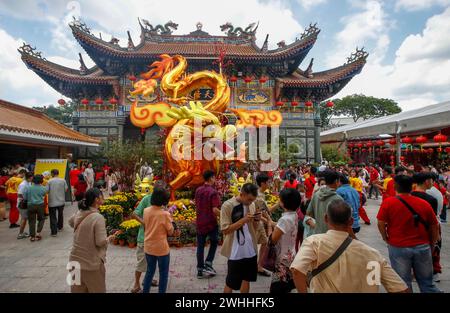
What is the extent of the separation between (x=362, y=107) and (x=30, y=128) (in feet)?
119

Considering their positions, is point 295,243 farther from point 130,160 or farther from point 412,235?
point 130,160

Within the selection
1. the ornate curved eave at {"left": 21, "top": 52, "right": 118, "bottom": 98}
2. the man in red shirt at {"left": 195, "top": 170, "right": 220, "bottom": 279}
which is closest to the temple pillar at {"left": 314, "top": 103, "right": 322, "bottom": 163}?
the ornate curved eave at {"left": 21, "top": 52, "right": 118, "bottom": 98}

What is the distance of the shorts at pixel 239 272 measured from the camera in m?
2.58

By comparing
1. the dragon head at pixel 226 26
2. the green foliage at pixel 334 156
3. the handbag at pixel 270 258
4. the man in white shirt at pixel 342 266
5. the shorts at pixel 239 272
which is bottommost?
the shorts at pixel 239 272

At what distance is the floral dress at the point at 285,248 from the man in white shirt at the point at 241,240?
0.25 m

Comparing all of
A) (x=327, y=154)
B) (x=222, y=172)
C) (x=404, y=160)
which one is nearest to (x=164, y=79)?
(x=222, y=172)

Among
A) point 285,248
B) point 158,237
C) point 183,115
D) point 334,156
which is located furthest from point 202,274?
point 334,156

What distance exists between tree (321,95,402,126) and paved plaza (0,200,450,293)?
3336 centimetres

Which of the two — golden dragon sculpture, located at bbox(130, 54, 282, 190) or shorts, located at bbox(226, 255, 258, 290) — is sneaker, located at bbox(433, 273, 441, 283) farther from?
golden dragon sculpture, located at bbox(130, 54, 282, 190)

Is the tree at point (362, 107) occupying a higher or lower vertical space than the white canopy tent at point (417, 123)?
higher

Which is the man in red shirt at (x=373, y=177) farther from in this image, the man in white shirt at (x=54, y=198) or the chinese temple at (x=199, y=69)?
the man in white shirt at (x=54, y=198)

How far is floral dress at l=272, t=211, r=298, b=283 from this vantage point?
2410mm

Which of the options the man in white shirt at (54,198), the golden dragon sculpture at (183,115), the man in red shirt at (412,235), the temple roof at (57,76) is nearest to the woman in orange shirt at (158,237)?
the man in red shirt at (412,235)

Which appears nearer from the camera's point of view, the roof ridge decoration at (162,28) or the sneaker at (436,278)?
the sneaker at (436,278)
